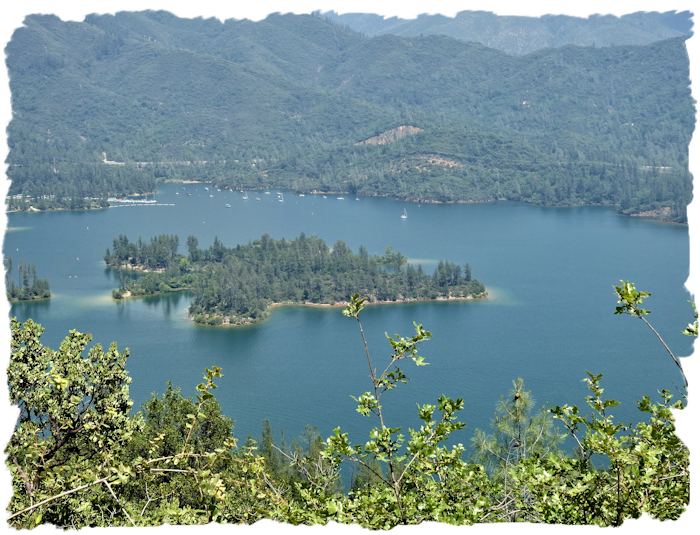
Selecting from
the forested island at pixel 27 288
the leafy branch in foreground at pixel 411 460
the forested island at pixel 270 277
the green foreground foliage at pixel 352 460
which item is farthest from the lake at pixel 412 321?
the green foreground foliage at pixel 352 460

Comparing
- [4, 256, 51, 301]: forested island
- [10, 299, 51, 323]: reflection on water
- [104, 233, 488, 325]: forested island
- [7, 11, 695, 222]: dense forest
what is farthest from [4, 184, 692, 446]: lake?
[7, 11, 695, 222]: dense forest

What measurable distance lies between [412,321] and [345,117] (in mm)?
60962

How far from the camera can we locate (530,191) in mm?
46188

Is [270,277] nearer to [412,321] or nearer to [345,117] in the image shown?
[412,321]

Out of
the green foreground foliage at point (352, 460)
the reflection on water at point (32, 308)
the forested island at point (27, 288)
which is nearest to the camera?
the green foreground foliage at point (352, 460)

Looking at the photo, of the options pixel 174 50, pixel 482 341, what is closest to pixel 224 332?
pixel 482 341

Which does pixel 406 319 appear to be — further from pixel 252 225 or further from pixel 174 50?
pixel 174 50

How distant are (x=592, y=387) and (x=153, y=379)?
14.2 m

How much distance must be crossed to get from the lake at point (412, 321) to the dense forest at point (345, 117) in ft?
28.4

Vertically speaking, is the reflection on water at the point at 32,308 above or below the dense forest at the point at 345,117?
below

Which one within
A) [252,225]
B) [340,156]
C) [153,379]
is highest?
[340,156]

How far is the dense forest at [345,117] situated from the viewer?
46969 mm

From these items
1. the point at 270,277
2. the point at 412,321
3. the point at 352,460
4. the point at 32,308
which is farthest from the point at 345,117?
the point at 352,460

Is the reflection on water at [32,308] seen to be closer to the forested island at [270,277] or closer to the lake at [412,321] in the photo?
the lake at [412,321]
